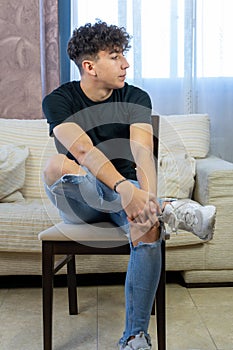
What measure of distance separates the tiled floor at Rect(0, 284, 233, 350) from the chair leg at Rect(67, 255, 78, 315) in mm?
36

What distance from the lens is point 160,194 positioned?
9.20 feet

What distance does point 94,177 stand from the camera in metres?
1.87

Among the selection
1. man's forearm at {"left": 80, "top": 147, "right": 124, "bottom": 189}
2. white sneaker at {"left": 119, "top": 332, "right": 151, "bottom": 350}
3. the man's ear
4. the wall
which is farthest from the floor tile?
the wall

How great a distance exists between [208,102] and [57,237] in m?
1.83

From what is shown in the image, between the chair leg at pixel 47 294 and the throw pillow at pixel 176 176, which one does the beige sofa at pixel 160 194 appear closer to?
the throw pillow at pixel 176 176

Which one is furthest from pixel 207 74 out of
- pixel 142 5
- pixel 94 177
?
pixel 94 177

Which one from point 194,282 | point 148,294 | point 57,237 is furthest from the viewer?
point 194,282

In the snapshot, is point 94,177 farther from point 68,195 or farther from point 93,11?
point 93,11

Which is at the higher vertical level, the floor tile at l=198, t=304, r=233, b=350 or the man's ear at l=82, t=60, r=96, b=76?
the man's ear at l=82, t=60, r=96, b=76

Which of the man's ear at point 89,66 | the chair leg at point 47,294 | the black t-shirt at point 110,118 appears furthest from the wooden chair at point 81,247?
the man's ear at point 89,66

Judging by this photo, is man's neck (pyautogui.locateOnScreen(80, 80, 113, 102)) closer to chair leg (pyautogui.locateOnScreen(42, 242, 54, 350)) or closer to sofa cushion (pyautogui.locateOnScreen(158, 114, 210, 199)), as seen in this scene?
chair leg (pyautogui.locateOnScreen(42, 242, 54, 350))

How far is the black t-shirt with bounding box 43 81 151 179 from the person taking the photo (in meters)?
1.99

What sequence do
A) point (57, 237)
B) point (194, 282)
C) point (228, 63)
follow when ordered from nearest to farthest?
point (57, 237) < point (194, 282) < point (228, 63)

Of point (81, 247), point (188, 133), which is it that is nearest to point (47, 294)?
point (81, 247)
